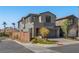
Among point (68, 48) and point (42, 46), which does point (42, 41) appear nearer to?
point (42, 46)

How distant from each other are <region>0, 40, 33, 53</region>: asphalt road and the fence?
577 mm

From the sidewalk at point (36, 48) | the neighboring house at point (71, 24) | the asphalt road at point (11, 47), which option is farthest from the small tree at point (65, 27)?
the asphalt road at point (11, 47)

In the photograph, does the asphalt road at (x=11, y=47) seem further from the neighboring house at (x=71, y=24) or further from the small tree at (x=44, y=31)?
the neighboring house at (x=71, y=24)

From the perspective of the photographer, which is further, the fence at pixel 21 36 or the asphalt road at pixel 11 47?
the fence at pixel 21 36

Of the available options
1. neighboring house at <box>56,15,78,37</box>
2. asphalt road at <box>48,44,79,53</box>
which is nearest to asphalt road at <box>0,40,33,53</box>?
asphalt road at <box>48,44,79,53</box>

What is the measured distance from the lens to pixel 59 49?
532 inches

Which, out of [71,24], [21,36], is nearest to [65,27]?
[71,24]

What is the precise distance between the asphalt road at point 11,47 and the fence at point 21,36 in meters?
0.58

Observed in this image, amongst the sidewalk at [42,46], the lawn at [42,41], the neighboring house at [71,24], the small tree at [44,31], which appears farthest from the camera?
the neighboring house at [71,24]

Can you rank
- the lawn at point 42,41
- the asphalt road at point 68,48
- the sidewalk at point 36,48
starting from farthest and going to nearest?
the lawn at point 42,41 → the asphalt road at point 68,48 → the sidewalk at point 36,48

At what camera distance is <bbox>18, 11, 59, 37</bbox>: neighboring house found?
1413 cm

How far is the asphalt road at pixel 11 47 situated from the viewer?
42.5 feet

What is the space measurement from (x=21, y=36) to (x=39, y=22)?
1.67 meters
